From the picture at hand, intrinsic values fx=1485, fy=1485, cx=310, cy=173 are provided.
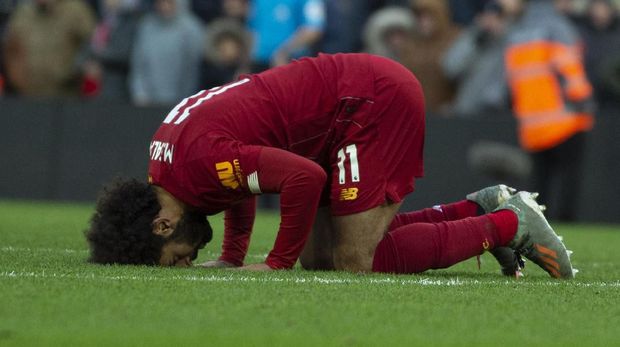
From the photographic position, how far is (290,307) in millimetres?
6309

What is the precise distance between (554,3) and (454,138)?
1.78m

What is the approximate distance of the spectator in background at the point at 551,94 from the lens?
49.9ft

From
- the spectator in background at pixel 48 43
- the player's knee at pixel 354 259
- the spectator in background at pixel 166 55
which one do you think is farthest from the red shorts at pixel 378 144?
the spectator in background at pixel 48 43

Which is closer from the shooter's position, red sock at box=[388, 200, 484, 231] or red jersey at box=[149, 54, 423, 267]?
red jersey at box=[149, 54, 423, 267]

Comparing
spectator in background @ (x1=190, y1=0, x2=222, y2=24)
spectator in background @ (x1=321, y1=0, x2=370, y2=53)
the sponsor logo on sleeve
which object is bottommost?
the sponsor logo on sleeve

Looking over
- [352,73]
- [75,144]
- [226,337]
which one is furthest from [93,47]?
[226,337]

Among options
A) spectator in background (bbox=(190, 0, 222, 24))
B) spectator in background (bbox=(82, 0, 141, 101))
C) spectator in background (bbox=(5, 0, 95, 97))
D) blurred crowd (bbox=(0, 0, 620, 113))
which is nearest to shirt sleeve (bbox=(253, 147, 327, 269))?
→ blurred crowd (bbox=(0, 0, 620, 113))

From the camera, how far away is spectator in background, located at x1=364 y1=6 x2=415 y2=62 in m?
16.4

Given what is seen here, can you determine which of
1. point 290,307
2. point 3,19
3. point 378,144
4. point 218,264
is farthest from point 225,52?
point 290,307

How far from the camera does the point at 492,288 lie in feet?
24.0

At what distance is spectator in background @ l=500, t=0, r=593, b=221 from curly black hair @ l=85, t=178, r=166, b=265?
27.2 ft

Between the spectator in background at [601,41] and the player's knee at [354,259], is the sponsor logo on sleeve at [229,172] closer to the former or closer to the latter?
the player's knee at [354,259]

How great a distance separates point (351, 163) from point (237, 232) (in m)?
0.87

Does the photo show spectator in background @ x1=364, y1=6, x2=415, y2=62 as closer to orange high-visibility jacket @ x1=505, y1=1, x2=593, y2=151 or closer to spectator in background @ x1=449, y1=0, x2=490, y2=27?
spectator in background @ x1=449, y1=0, x2=490, y2=27
